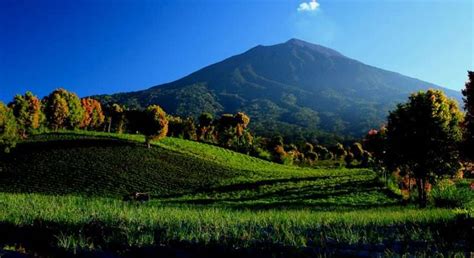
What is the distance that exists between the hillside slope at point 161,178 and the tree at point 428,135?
22.3 feet

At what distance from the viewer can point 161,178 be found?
2363 inches

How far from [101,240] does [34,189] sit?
46386 millimetres

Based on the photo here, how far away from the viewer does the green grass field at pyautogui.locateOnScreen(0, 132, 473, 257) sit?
9.88 m

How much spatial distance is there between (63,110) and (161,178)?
49714 millimetres

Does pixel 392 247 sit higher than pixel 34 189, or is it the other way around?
pixel 392 247

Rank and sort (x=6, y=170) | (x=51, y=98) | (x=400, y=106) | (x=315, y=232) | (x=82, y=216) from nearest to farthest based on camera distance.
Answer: (x=315, y=232) < (x=82, y=216) < (x=400, y=106) < (x=6, y=170) < (x=51, y=98)

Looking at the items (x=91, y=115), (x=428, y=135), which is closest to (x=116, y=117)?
(x=91, y=115)

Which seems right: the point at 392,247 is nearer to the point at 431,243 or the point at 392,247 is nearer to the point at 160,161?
the point at 431,243

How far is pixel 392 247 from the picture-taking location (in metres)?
8.78

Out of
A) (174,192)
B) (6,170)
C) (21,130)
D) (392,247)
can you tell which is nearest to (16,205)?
(392,247)

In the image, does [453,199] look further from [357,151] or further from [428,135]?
[357,151]

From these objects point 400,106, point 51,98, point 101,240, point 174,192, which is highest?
point 51,98

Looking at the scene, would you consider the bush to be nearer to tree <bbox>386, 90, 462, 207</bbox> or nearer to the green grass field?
the green grass field

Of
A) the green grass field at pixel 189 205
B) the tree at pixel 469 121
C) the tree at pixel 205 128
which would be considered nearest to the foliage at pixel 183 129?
the tree at pixel 205 128
